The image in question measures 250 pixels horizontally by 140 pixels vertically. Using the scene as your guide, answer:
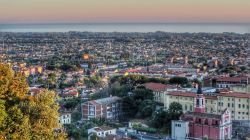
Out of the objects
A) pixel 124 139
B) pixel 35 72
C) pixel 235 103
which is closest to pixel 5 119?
pixel 124 139

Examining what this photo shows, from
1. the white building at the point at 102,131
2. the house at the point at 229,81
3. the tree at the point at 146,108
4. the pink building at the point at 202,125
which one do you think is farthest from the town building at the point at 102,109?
the house at the point at 229,81

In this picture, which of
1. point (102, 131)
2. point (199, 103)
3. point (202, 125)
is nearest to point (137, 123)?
point (102, 131)

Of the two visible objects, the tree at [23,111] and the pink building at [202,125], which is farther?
the pink building at [202,125]

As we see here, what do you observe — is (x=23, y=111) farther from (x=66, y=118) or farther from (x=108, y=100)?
(x=108, y=100)

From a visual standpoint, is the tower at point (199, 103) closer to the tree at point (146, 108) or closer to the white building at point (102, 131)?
the tree at point (146, 108)

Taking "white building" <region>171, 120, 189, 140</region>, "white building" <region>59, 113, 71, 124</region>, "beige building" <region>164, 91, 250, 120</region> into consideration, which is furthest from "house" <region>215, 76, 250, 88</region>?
"white building" <region>59, 113, 71, 124</region>

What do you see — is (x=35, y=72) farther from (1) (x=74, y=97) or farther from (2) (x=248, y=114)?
(2) (x=248, y=114)

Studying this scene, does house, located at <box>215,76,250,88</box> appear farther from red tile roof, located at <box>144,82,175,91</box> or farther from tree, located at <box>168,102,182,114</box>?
tree, located at <box>168,102,182,114</box>
